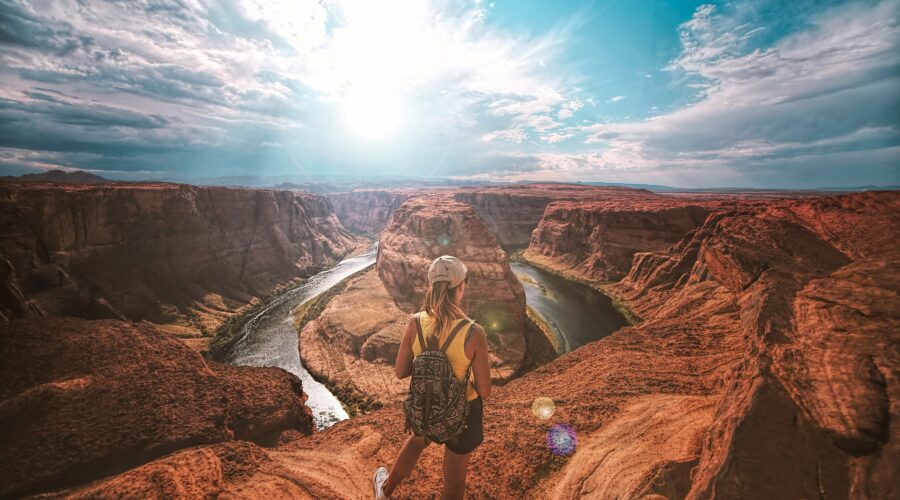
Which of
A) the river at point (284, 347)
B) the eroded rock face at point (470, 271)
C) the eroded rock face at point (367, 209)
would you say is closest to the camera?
the river at point (284, 347)

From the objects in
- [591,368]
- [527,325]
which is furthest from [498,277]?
[591,368]

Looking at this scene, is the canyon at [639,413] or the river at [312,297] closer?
the canyon at [639,413]

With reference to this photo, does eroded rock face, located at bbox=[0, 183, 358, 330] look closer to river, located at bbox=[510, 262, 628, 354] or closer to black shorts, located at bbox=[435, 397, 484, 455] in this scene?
black shorts, located at bbox=[435, 397, 484, 455]

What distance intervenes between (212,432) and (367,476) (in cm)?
580

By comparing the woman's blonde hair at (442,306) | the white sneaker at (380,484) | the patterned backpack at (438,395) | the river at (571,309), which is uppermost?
the woman's blonde hair at (442,306)

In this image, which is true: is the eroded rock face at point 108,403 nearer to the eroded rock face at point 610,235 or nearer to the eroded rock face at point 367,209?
the eroded rock face at point 610,235

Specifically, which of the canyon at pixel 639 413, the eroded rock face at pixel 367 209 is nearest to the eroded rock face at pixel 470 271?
the canyon at pixel 639 413

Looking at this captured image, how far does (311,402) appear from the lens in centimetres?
2497

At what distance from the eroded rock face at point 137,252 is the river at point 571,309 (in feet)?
134

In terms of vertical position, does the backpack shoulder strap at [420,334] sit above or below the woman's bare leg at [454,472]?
above

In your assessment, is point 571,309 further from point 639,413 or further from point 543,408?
point 543,408

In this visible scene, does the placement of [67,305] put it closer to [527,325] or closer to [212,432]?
[212,432]

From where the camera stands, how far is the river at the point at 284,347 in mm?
24359

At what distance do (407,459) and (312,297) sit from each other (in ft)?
165
